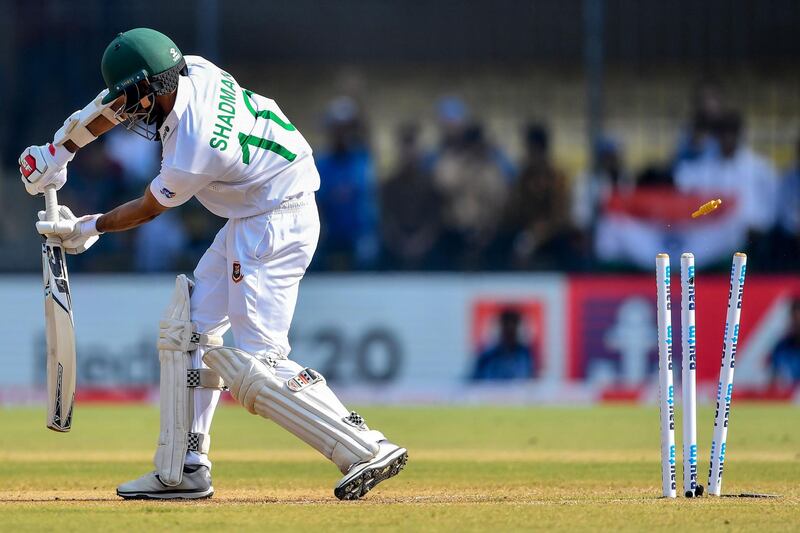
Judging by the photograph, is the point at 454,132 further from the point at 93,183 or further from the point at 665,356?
the point at 665,356

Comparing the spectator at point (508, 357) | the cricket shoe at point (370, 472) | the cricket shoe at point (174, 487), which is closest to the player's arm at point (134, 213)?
the cricket shoe at point (174, 487)

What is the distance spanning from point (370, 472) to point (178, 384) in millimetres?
945

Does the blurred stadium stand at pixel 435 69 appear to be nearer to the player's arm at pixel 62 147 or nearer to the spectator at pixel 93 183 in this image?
the spectator at pixel 93 183

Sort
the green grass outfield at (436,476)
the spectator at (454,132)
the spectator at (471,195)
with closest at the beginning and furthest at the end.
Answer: the green grass outfield at (436,476) → the spectator at (471,195) → the spectator at (454,132)

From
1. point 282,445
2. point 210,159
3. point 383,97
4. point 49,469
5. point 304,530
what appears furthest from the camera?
point 383,97

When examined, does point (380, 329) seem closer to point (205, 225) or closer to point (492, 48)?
point (205, 225)

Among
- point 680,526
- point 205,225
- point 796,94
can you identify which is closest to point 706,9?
point 796,94

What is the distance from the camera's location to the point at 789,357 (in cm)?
1435

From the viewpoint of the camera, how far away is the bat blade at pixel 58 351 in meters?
6.48

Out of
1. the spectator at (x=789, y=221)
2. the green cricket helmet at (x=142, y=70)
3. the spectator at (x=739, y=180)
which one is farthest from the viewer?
the spectator at (x=739, y=180)

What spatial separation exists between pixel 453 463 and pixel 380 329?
632 cm

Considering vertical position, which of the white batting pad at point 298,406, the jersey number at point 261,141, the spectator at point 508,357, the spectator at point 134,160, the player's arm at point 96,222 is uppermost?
Result: the jersey number at point 261,141

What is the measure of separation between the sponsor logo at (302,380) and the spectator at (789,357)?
9.19m

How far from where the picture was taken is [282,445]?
33.1 ft
